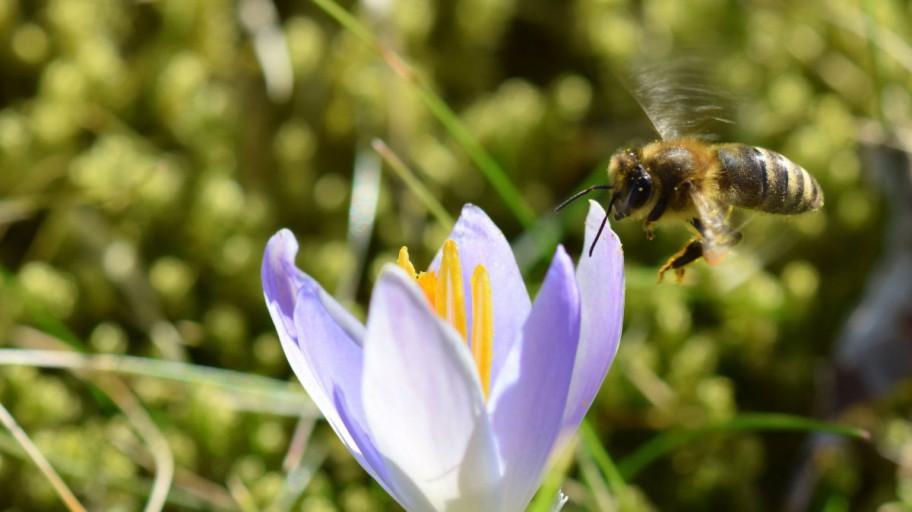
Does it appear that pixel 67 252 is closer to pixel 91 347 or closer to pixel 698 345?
pixel 91 347

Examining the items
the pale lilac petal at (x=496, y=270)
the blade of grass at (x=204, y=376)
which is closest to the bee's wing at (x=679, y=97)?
the pale lilac petal at (x=496, y=270)

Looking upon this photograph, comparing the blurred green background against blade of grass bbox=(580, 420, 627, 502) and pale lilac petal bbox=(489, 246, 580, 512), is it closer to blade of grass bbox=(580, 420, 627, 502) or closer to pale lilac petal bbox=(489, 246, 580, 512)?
blade of grass bbox=(580, 420, 627, 502)

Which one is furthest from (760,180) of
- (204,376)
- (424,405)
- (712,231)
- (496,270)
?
(204,376)

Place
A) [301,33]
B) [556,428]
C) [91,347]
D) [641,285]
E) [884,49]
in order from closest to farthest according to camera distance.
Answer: [556,428]
[91,347]
[641,285]
[884,49]
[301,33]

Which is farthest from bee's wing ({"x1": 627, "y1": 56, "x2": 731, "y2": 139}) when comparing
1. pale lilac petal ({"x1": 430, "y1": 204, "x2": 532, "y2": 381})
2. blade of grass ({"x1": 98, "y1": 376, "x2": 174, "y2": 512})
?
blade of grass ({"x1": 98, "y1": 376, "x2": 174, "y2": 512})

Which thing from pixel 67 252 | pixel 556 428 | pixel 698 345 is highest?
pixel 556 428

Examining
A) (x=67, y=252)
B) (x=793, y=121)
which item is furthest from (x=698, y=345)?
(x=67, y=252)
